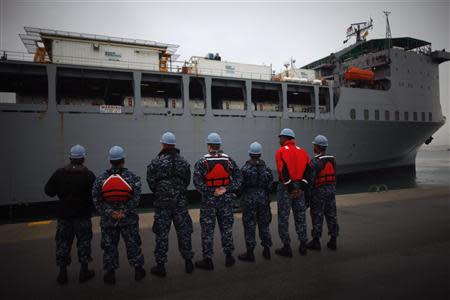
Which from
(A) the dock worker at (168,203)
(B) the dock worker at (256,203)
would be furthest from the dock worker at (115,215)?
(B) the dock worker at (256,203)

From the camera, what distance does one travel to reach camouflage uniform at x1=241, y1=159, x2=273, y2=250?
3.76 m

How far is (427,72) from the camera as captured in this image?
21.5 metres

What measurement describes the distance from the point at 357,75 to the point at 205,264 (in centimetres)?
1868

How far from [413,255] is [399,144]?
66.5 ft

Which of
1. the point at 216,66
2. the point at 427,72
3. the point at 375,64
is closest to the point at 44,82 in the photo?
the point at 216,66

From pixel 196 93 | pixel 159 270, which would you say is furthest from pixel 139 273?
pixel 196 93

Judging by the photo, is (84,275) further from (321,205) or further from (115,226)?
(321,205)

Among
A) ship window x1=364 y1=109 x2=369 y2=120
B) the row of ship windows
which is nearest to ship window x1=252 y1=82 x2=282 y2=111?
the row of ship windows

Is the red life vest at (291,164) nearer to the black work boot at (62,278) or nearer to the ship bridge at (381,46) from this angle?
the black work boot at (62,278)

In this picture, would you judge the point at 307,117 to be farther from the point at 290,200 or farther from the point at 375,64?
the point at 290,200

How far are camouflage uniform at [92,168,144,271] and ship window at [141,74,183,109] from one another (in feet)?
34.2

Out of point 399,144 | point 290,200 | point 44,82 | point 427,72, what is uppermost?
point 427,72

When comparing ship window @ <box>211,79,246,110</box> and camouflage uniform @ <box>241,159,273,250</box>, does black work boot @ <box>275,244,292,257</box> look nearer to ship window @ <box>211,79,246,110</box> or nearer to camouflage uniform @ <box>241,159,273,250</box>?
camouflage uniform @ <box>241,159,273,250</box>

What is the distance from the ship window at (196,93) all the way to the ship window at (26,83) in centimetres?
688
